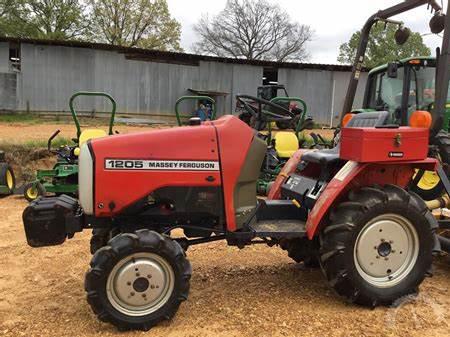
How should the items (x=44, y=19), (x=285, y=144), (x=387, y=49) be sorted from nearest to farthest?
(x=285, y=144)
(x=44, y=19)
(x=387, y=49)

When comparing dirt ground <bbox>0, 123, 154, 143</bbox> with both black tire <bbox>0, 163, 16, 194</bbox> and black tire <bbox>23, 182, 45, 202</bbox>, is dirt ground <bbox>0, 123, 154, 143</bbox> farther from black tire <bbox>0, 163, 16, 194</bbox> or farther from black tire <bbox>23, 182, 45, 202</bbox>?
black tire <bbox>23, 182, 45, 202</bbox>

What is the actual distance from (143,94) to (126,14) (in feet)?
56.5

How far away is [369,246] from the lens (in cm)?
333

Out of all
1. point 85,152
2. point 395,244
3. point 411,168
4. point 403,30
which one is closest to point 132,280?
point 85,152

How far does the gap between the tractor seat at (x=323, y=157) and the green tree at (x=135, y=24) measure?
33.1 m

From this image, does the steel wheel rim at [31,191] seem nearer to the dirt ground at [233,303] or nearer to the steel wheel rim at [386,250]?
the dirt ground at [233,303]

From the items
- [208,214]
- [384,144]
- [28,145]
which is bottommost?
[28,145]

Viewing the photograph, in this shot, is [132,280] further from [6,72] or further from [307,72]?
[307,72]

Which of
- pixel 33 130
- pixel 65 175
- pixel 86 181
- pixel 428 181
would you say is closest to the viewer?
pixel 86 181

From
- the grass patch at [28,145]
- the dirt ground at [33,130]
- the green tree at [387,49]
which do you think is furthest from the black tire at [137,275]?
the green tree at [387,49]

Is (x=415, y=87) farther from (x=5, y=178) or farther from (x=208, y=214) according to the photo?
(x=5, y=178)

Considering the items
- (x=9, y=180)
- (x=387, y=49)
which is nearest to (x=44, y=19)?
(x=387, y=49)

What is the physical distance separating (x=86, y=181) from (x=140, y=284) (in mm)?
738

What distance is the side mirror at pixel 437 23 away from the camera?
17.8ft
